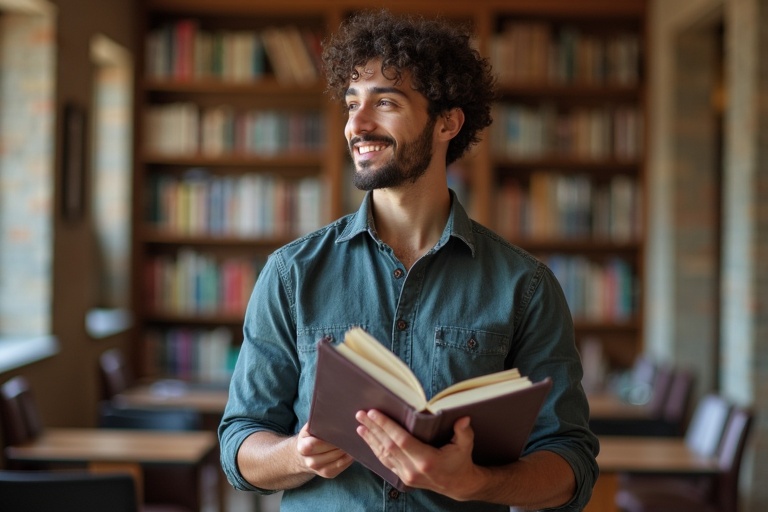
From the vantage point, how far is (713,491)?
13.0 ft

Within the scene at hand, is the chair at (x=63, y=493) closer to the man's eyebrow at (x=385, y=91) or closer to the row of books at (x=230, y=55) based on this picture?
the man's eyebrow at (x=385, y=91)

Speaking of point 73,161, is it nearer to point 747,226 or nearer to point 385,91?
point 747,226

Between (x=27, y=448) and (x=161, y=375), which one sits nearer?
(x=27, y=448)

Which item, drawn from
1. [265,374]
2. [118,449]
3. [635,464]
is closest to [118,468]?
[118,449]

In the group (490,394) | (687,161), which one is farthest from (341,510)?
(687,161)

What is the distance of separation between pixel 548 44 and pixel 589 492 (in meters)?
4.99

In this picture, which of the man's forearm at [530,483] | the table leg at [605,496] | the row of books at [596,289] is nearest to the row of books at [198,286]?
the row of books at [596,289]

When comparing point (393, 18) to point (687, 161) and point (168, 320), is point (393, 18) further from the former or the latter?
point (168, 320)

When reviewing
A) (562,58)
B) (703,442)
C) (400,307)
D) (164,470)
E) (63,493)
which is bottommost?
(164,470)

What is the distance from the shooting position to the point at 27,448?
11.9 ft

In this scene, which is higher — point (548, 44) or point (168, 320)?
point (548, 44)

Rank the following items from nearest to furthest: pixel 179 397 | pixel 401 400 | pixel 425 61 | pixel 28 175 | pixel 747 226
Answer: pixel 401 400 < pixel 425 61 < pixel 747 226 < pixel 28 175 < pixel 179 397

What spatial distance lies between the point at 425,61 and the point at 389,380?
649 mm

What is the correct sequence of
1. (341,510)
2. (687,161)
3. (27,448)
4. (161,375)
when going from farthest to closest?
(161,375), (687,161), (27,448), (341,510)
